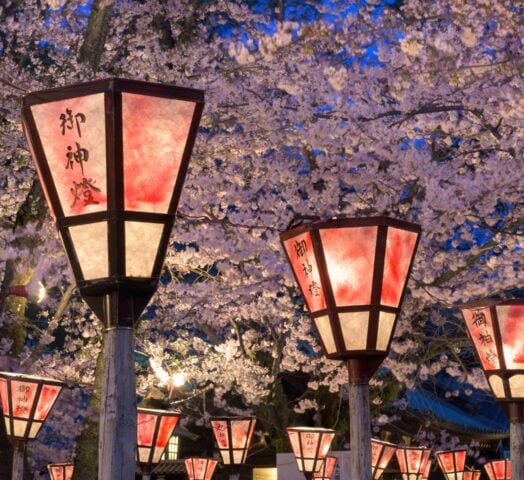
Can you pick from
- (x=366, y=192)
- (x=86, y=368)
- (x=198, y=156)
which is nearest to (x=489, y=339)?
(x=198, y=156)

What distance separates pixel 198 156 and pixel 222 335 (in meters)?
→ 8.63

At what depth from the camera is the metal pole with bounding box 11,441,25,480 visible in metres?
10.5

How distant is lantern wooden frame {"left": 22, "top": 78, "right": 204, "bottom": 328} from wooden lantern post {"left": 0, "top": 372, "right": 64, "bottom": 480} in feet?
27.5

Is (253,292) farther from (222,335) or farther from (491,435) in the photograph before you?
(491,435)

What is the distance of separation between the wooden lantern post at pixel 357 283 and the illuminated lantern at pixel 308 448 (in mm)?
11077

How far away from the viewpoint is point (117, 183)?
343 cm

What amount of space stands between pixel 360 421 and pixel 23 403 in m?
8.01

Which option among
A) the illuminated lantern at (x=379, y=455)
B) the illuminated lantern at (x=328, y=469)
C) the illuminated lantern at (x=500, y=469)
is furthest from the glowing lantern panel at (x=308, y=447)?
the illuminated lantern at (x=500, y=469)

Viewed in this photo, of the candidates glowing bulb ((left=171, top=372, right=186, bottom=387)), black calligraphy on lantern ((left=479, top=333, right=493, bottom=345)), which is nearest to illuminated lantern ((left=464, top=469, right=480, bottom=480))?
glowing bulb ((left=171, top=372, right=186, bottom=387))

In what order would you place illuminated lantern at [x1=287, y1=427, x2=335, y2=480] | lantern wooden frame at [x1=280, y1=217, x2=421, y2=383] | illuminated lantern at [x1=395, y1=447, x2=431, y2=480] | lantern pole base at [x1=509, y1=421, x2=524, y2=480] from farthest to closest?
1. illuminated lantern at [x1=395, y1=447, x2=431, y2=480]
2. illuminated lantern at [x1=287, y1=427, x2=335, y2=480]
3. lantern pole base at [x1=509, y1=421, x2=524, y2=480]
4. lantern wooden frame at [x1=280, y1=217, x2=421, y2=383]

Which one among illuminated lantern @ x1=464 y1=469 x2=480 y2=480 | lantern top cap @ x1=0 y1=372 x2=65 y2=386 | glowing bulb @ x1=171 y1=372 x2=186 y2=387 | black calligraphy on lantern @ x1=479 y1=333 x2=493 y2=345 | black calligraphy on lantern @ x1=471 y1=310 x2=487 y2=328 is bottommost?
black calligraphy on lantern @ x1=479 y1=333 x2=493 y2=345

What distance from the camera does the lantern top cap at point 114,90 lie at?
3.41 m

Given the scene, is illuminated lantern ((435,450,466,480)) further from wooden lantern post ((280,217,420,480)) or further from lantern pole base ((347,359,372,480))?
lantern pole base ((347,359,372,480))

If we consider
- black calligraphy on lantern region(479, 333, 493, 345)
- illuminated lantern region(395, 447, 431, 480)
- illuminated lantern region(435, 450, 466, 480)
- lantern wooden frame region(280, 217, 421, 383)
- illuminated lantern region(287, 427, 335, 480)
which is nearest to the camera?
lantern wooden frame region(280, 217, 421, 383)
